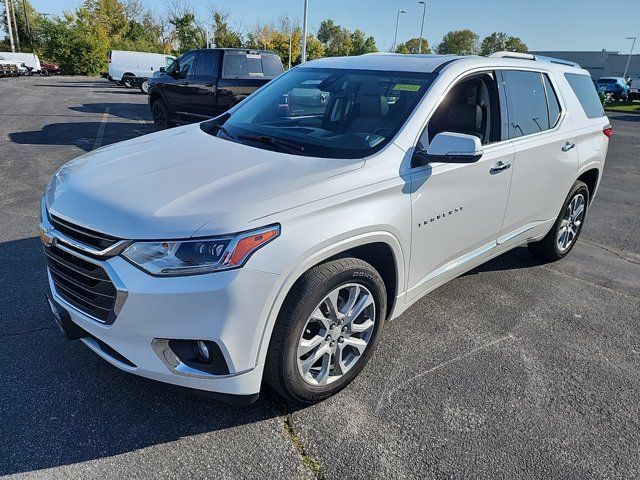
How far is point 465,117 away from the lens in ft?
10.9

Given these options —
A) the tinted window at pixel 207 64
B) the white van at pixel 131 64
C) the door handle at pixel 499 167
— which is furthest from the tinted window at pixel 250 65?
the white van at pixel 131 64

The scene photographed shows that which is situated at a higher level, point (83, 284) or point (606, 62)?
point (606, 62)

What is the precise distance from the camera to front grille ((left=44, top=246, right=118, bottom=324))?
2162 millimetres

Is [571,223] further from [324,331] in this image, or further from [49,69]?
[49,69]

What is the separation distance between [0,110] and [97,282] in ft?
52.6

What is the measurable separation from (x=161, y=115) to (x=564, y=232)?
32.9 ft

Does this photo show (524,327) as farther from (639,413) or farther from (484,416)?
(484,416)

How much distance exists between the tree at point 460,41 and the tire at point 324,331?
86497mm

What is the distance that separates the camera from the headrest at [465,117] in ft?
10.5

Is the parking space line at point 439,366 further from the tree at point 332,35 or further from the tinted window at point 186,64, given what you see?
the tree at point 332,35

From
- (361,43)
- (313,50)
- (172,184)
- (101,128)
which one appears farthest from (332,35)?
(172,184)

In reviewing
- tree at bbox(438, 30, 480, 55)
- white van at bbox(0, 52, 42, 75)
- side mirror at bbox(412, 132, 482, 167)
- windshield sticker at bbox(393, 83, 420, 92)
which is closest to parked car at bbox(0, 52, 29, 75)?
white van at bbox(0, 52, 42, 75)

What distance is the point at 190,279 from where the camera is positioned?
2039mm

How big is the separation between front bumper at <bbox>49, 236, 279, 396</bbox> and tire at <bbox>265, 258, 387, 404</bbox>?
0.14m
